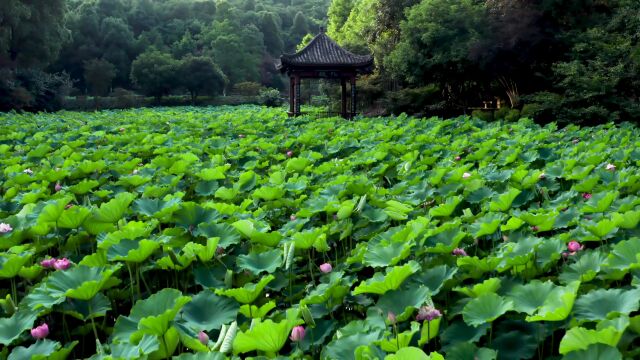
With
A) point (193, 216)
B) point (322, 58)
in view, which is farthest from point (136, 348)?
point (322, 58)

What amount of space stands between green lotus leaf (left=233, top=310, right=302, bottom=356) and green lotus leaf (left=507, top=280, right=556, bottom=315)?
1.79 feet

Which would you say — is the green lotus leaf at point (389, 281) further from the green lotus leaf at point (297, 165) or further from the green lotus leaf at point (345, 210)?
the green lotus leaf at point (297, 165)

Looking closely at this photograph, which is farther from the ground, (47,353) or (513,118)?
(47,353)

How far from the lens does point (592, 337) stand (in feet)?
3.60

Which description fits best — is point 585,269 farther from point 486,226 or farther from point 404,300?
point 404,300

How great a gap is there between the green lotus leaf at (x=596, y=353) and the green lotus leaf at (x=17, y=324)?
126 centimetres

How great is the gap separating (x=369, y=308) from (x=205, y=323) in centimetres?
43

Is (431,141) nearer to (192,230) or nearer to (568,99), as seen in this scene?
(192,230)

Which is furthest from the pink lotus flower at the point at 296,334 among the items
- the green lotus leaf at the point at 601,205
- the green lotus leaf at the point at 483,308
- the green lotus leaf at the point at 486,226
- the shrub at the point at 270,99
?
the shrub at the point at 270,99

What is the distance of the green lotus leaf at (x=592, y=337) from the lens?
1090 millimetres

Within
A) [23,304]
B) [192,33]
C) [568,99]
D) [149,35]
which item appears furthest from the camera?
[192,33]

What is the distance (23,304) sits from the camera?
162cm

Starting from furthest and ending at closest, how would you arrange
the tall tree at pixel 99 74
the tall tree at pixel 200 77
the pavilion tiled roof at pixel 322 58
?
the tall tree at pixel 99 74 → the tall tree at pixel 200 77 → the pavilion tiled roof at pixel 322 58

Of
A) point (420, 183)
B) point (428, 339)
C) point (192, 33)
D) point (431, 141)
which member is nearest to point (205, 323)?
point (428, 339)
